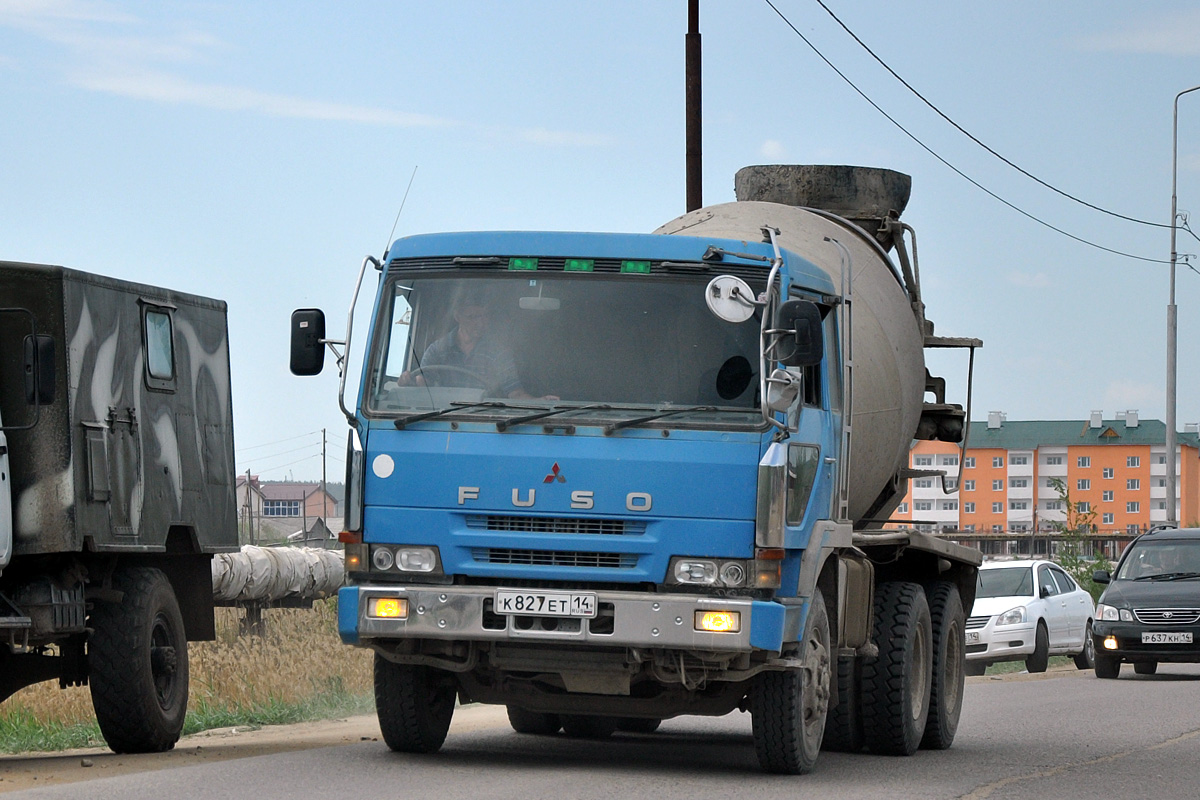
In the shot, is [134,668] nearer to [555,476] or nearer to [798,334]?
[555,476]

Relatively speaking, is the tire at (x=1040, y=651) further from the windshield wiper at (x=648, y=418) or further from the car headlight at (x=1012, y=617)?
the windshield wiper at (x=648, y=418)

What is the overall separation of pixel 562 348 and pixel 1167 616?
576 inches

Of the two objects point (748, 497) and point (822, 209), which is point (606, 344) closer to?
point (748, 497)

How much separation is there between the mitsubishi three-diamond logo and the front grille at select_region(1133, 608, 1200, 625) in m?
14.8

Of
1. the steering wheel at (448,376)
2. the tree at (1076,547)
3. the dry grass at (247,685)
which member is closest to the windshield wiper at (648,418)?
the steering wheel at (448,376)

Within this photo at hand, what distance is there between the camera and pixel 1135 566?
2328cm

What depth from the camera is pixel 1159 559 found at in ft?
76.2

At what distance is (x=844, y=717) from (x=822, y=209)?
12.7 feet

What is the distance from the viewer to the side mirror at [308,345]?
9.69 meters

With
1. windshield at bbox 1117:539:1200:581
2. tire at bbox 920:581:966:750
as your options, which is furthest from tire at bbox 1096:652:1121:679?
tire at bbox 920:581:966:750

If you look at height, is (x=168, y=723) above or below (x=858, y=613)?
below

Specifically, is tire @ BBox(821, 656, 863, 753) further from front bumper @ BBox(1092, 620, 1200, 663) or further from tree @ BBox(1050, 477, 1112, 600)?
tree @ BBox(1050, 477, 1112, 600)

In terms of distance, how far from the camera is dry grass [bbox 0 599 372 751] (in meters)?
14.2

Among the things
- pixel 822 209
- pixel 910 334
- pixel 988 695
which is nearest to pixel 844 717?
pixel 910 334
